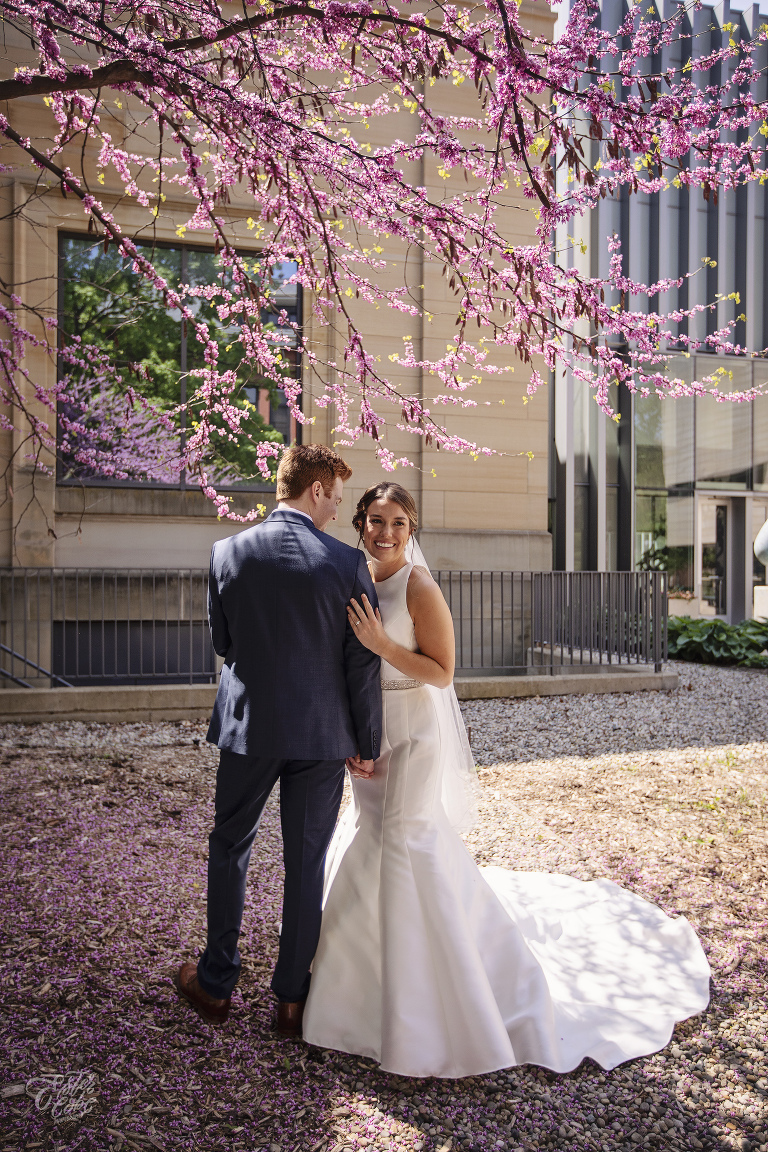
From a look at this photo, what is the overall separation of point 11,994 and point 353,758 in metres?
1.60

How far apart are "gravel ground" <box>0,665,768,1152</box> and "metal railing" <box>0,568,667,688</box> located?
2.92 metres

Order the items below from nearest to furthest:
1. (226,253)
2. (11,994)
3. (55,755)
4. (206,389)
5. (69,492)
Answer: (11,994) → (226,253) → (206,389) → (55,755) → (69,492)

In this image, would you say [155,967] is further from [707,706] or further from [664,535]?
[664,535]

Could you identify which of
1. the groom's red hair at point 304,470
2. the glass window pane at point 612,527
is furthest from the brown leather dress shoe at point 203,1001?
the glass window pane at point 612,527

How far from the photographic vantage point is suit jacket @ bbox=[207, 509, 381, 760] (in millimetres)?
2639

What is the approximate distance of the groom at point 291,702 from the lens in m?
2.65

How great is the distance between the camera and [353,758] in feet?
9.26

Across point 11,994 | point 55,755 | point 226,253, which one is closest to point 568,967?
point 11,994

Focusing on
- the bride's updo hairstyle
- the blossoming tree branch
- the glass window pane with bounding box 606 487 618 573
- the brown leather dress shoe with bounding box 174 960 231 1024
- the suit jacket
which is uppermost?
the blossoming tree branch

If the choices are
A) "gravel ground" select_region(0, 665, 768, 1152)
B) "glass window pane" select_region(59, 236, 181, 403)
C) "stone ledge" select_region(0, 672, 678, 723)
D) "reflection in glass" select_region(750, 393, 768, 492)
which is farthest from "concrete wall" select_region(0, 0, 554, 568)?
"reflection in glass" select_region(750, 393, 768, 492)

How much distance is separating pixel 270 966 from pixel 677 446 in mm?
18112

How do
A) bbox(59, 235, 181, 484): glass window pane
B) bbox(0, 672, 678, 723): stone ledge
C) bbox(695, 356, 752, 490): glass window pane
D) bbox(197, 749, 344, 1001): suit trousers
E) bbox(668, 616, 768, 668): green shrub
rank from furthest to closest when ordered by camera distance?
bbox(695, 356, 752, 490): glass window pane, bbox(668, 616, 768, 668): green shrub, bbox(59, 235, 181, 484): glass window pane, bbox(0, 672, 678, 723): stone ledge, bbox(197, 749, 344, 1001): suit trousers

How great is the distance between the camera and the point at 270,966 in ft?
11.0

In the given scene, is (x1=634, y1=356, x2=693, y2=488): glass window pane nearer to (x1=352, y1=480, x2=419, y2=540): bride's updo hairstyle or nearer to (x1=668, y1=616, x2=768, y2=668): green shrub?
(x1=668, y1=616, x2=768, y2=668): green shrub
